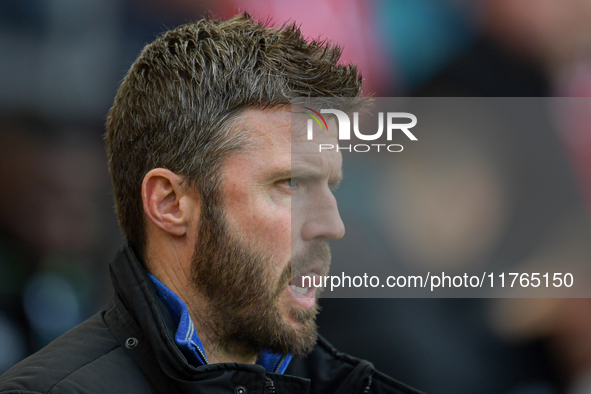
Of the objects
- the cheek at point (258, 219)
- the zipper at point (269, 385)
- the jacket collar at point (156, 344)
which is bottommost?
the zipper at point (269, 385)

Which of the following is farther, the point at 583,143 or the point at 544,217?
the point at 583,143

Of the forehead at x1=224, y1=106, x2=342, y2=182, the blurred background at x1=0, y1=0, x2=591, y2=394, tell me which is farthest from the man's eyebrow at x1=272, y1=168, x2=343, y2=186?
the blurred background at x1=0, y1=0, x2=591, y2=394

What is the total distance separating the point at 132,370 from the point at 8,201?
5.40 ft

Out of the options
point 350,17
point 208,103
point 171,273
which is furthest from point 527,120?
point 171,273

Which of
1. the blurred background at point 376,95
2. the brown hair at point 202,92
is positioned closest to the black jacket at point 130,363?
the brown hair at point 202,92

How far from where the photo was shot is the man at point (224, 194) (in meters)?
1.30

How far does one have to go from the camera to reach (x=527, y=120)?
1.92m

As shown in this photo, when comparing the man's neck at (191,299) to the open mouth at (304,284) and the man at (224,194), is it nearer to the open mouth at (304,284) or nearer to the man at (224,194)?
the man at (224,194)

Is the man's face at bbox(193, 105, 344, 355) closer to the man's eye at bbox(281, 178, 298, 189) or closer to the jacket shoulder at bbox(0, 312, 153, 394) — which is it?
the man's eye at bbox(281, 178, 298, 189)

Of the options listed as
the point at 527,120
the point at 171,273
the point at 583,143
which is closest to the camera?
the point at 171,273

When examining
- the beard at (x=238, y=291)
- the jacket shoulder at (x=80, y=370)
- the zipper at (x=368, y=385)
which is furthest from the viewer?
the zipper at (x=368, y=385)

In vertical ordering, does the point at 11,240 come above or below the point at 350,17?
below

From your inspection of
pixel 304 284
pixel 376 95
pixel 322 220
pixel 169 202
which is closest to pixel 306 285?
pixel 304 284

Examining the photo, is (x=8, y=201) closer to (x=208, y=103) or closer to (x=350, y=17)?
(x=208, y=103)
